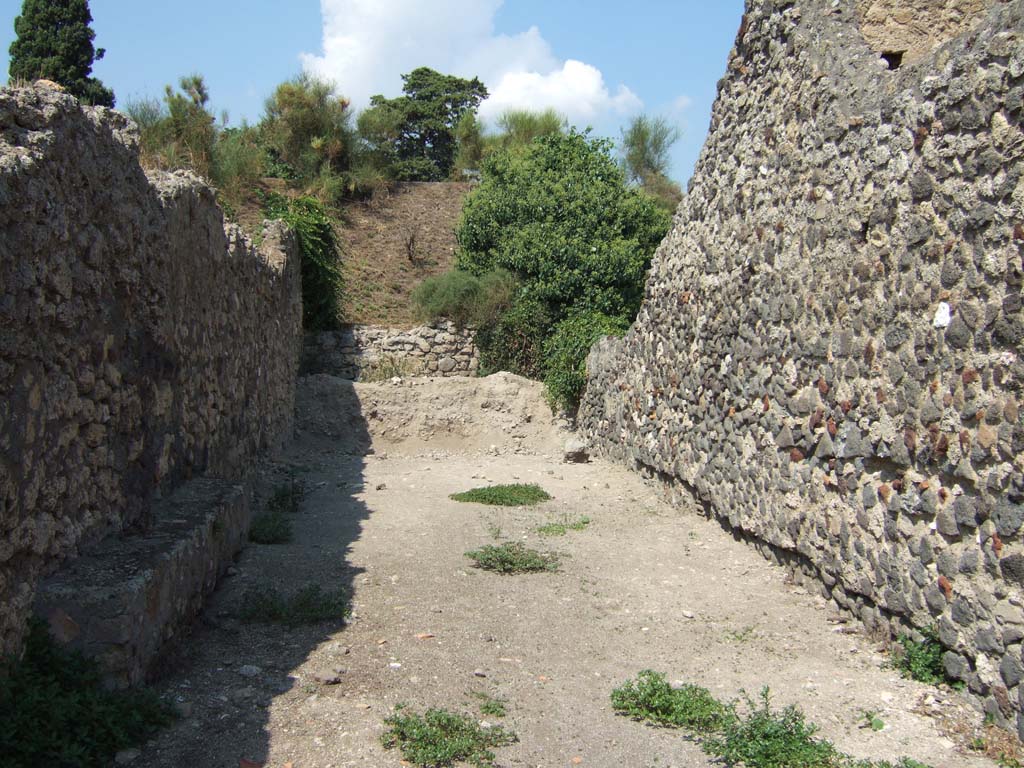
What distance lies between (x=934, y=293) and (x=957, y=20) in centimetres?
347

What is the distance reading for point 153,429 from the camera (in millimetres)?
5633

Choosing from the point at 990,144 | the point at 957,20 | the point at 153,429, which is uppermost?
the point at 957,20

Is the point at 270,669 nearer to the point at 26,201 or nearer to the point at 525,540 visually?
the point at 26,201

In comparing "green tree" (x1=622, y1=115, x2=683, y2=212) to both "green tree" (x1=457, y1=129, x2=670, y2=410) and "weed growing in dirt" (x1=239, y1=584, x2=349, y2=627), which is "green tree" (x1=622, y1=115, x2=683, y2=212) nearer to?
"green tree" (x1=457, y1=129, x2=670, y2=410)

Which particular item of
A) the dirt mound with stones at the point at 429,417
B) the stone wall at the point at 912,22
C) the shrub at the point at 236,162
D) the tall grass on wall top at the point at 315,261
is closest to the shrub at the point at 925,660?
the stone wall at the point at 912,22

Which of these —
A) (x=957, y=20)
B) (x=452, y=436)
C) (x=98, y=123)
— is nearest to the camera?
(x=98, y=123)

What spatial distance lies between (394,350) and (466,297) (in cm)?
200

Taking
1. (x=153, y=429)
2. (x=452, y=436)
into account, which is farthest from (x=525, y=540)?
(x=452, y=436)

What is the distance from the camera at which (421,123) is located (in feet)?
125

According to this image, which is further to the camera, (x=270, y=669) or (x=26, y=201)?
(x=270, y=669)

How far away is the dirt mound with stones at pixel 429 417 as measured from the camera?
49.8ft

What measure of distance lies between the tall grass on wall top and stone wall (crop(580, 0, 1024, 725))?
10.6m

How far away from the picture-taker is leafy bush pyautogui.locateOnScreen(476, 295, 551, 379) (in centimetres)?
1834

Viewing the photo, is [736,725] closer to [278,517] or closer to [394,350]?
[278,517]
